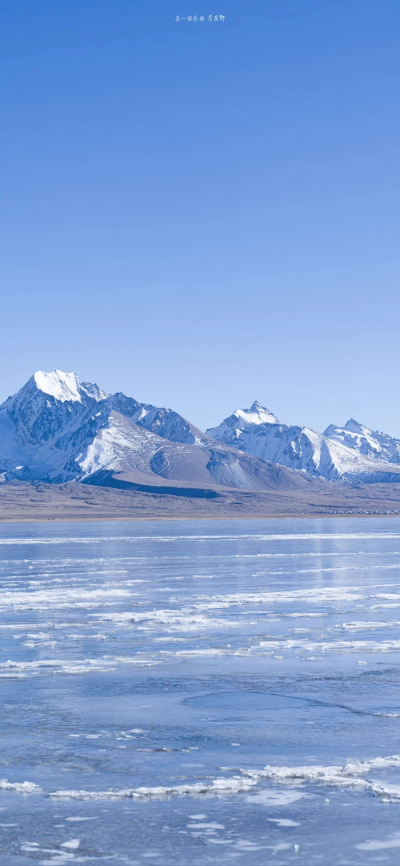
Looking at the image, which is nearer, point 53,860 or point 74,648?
point 53,860

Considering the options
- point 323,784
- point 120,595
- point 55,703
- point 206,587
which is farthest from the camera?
point 206,587

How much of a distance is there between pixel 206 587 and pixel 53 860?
109ft

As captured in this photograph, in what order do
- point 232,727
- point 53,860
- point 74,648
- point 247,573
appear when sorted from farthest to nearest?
point 247,573, point 74,648, point 232,727, point 53,860

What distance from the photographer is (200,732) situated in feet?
56.3

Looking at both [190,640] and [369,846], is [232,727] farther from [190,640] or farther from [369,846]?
[190,640]

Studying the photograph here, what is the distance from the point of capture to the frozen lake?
11.9 metres

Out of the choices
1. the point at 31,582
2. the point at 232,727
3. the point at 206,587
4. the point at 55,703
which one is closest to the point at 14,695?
the point at 55,703

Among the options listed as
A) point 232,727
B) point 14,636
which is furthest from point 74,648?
point 232,727

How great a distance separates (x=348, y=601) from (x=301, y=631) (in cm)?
877

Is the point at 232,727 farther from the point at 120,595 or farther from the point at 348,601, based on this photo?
the point at 120,595

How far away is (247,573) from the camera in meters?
52.8

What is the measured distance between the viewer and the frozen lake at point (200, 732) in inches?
470

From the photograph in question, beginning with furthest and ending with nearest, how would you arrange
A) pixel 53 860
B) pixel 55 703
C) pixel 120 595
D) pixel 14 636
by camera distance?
1. pixel 120 595
2. pixel 14 636
3. pixel 55 703
4. pixel 53 860

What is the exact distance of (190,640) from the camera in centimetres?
2828
